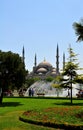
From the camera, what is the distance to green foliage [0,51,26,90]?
36.2m

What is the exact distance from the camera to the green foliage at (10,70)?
119 feet

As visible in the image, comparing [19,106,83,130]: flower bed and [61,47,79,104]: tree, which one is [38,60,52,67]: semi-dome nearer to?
[61,47,79,104]: tree

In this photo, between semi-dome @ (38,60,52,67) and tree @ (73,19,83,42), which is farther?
semi-dome @ (38,60,52,67)

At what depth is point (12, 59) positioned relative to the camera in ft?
119

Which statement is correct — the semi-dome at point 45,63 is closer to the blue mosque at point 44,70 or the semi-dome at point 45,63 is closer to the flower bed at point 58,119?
the blue mosque at point 44,70

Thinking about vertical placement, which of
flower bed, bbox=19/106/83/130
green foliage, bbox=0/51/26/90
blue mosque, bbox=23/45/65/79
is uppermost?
blue mosque, bbox=23/45/65/79

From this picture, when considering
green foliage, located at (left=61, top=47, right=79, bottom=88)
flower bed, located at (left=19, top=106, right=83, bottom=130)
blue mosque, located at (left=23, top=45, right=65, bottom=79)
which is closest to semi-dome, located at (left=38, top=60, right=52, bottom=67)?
blue mosque, located at (left=23, top=45, right=65, bottom=79)

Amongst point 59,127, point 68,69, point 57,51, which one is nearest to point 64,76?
point 68,69

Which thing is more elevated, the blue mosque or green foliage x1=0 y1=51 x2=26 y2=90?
the blue mosque

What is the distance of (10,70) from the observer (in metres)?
36.4

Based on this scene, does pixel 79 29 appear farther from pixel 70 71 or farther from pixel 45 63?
pixel 45 63

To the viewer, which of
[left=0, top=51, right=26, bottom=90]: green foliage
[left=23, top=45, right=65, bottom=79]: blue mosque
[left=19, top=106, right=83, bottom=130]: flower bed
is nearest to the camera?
[left=19, top=106, right=83, bottom=130]: flower bed

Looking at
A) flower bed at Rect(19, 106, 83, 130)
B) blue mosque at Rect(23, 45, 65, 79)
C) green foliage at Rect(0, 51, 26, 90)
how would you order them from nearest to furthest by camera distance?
flower bed at Rect(19, 106, 83, 130) < green foliage at Rect(0, 51, 26, 90) < blue mosque at Rect(23, 45, 65, 79)

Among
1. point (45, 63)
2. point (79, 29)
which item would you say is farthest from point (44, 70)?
point (79, 29)
